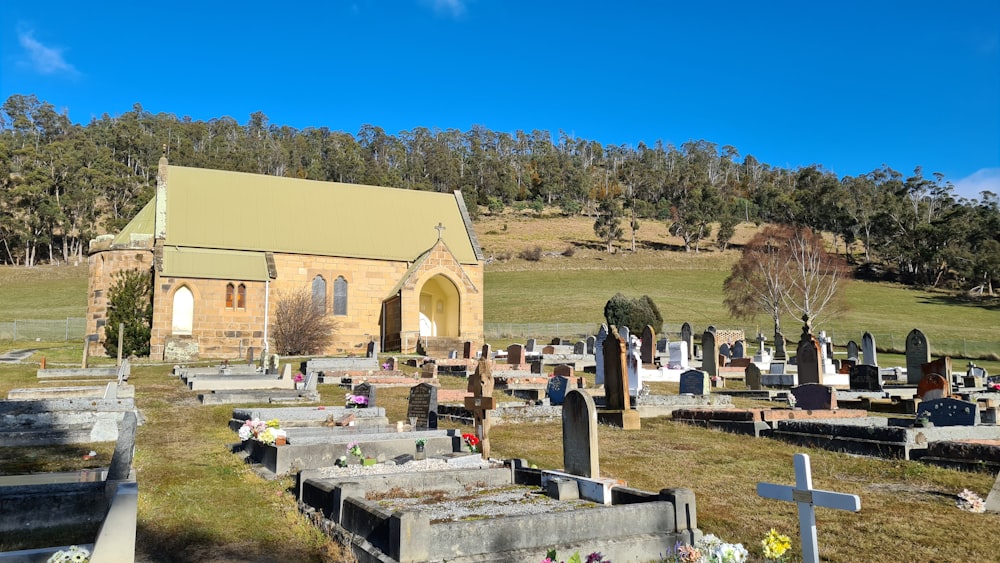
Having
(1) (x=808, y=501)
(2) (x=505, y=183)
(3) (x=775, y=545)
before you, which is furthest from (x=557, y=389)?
(2) (x=505, y=183)

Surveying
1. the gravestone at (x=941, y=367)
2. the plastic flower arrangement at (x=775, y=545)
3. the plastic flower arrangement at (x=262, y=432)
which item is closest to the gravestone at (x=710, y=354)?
the gravestone at (x=941, y=367)

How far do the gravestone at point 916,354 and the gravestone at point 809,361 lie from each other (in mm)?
5488

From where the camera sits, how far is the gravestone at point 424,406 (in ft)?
42.5

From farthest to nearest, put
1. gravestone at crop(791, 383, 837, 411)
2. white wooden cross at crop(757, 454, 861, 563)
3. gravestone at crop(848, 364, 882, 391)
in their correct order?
gravestone at crop(848, 364, 882, 391)
gravestone at crop(791, 383, 837, 411)
white wooden cross at crop(757, 454, 861, 563)

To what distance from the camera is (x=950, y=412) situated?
12.7m

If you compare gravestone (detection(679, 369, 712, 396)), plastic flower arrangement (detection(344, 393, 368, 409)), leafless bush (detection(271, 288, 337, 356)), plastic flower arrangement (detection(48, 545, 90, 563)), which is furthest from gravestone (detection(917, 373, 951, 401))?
leafless bush (detection(271, 288, 337, 356))

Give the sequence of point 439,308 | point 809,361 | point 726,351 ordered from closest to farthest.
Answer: point 809,361 → point 726,351 → point 439,308

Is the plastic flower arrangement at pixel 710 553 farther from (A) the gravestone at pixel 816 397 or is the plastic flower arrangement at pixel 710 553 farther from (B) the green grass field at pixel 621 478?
(A) the gravestone at pixel 816 397

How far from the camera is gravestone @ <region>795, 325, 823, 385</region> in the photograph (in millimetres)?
20841

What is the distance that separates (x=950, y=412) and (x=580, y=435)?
25.6ft

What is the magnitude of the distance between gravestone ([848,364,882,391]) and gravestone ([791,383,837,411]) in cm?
719

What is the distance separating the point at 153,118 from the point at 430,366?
126963mm

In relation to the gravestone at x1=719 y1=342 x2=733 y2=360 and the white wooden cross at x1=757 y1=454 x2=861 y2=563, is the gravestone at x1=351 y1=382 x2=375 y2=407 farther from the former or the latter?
the gravestone at x1=719 y1=342 x2=733 y2=360

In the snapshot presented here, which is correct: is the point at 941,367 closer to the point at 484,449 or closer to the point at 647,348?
the point at 647,348
